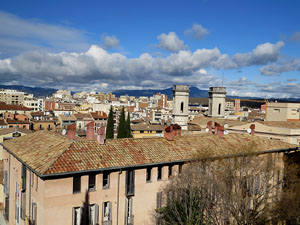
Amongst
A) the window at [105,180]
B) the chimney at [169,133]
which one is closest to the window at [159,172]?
the chimney at [169,133]

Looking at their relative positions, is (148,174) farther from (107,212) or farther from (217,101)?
(217,101)

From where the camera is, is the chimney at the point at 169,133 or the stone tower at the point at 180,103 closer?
the chimney at the point at 169,133

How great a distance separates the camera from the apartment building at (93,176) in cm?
1711

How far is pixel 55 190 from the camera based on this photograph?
55.3 ft

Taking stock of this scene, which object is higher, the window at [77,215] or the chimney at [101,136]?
the chimney at [101,136]

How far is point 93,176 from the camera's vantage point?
725 inches

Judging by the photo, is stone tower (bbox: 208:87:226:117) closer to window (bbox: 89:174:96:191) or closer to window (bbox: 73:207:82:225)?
window (bbox: 89:174:96:191)

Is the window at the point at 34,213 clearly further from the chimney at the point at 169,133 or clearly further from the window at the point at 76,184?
the chimney at the point at 169,133

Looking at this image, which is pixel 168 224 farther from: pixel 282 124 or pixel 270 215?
pixel 282 124

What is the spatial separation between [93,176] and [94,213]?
2337 mm

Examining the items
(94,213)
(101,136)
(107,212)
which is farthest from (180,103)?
(94,213)

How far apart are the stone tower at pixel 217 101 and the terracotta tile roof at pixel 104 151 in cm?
3932

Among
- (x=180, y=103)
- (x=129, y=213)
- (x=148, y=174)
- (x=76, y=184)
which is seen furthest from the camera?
(x=180, y=103)

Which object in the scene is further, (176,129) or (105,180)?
(176,129)
